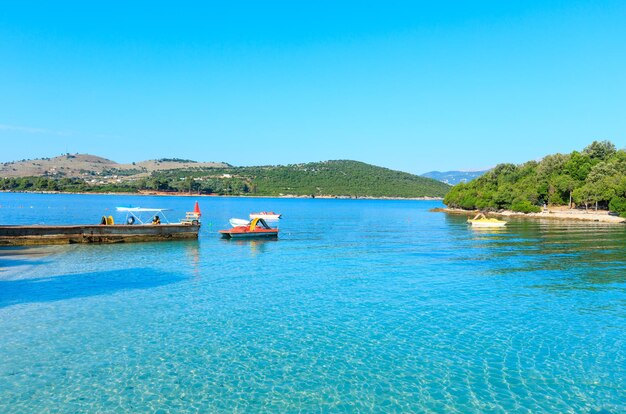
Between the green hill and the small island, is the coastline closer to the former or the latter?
the small island

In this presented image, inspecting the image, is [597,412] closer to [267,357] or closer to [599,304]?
[267,357]

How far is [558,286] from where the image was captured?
92.8ft

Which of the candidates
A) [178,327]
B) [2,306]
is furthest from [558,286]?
[2,306]

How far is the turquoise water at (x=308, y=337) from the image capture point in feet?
42.0

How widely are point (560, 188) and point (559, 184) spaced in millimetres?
1209

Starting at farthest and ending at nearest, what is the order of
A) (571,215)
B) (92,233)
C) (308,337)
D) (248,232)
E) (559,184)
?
1. (559,184)
2. (571,215)
3. (248,232)
4. (92,233)
5. (308,337)

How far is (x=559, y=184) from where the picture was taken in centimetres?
12031

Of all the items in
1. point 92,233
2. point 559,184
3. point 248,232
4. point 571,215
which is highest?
point 559,184

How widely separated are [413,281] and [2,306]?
22.3 m

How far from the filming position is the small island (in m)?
102

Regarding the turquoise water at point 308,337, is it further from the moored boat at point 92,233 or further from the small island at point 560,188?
the small island at point 560,188

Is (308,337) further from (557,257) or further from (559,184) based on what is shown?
(559,184)

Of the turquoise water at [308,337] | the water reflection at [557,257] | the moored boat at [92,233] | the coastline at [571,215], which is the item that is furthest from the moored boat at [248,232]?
the coastline at [571,215]

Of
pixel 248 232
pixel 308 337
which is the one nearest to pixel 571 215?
pixel 248 232
